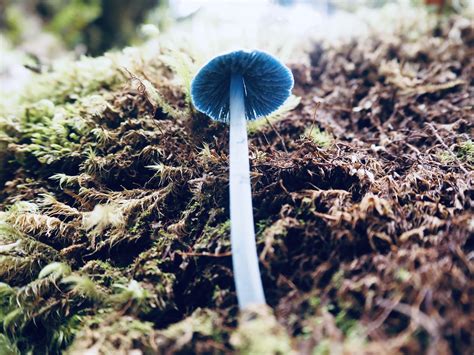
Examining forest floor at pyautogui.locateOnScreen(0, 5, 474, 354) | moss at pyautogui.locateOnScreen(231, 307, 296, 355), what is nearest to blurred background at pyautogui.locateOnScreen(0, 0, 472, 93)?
forest floor at pyautogui.locateOnScreen(0, 5, 474, 354)

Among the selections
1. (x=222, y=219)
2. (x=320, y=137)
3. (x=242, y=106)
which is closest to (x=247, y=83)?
(x=242, y=106)

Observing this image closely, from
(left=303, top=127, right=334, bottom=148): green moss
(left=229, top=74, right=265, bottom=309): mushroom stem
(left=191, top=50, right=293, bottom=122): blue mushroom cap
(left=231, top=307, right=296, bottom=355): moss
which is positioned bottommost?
(left=231, top=307, right=296, bottom=355): moss

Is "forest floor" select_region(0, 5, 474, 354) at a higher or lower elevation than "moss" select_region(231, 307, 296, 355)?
higher

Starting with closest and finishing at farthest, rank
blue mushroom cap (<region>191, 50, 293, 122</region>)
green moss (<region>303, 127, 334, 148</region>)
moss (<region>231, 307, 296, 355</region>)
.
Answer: moss (<region>231, 307, 296, 355</region>), blue mushroom cap (<region>191, 50, 293, 122</region>), green moss (<region>303, 127, 334, 148</region>)

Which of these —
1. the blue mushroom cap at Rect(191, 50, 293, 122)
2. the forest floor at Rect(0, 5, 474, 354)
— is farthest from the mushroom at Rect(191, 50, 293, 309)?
the forest floor at Rect(0, 5, 474, 354)

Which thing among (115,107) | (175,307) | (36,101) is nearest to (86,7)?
(36,101)

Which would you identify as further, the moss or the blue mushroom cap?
the blue mushroom cap

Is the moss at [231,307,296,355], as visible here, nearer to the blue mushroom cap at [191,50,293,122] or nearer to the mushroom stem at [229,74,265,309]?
the mushroom stem at [229,74,265,309]

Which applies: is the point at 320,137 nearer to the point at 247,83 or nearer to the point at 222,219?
the point at 247,83

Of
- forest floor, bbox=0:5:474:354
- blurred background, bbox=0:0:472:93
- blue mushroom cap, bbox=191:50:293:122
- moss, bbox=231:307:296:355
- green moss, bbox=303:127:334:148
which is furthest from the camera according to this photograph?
blurred background, bbox=0:0:472:93
